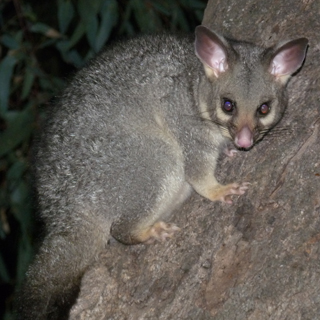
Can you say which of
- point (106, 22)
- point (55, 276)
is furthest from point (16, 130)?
point (55, 276)

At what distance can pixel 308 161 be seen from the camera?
10.1ft

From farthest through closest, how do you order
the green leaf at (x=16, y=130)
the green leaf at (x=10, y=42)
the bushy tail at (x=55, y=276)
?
the green leaf at (x=10, y=42), the green leaf at (x=16, y=130), the bushy tail at (x=55, y=276)

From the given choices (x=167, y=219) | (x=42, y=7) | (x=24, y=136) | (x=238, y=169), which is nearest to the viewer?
(x=238, y=169)

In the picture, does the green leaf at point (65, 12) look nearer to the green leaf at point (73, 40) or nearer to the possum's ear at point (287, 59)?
the green leaf at point (73, 40)

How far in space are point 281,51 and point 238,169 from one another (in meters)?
0.72

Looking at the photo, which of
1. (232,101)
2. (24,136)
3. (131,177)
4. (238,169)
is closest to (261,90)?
(232,101)

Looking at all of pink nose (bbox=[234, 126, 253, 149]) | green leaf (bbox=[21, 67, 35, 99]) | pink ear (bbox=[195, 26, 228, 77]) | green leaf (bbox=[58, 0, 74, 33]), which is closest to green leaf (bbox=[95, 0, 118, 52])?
green leaf (bbox=[58, 0, 74, 33])

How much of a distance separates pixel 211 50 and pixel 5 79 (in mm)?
2712

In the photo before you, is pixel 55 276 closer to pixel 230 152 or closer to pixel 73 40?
pixel 230 152

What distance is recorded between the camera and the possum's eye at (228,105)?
3586 millimetres

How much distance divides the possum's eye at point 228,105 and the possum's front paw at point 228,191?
500 millimetres

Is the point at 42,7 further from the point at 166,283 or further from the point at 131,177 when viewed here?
the point at 166,283

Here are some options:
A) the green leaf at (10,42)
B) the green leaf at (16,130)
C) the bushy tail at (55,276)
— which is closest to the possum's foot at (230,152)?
the bushy tail at (55,276)

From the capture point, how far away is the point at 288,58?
3.46 meters
